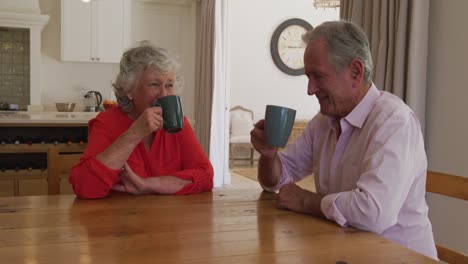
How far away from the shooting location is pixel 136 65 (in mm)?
1742

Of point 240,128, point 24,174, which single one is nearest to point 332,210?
point 24,174

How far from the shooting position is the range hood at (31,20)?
533 cm

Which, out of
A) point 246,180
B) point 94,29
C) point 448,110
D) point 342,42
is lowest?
point 246,180

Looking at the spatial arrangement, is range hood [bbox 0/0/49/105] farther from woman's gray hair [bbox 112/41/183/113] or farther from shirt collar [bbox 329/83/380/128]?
shirt collar [bbox 329/83/380/128]

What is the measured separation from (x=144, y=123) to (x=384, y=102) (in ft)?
2.32

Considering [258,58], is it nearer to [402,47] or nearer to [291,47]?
[291,47]

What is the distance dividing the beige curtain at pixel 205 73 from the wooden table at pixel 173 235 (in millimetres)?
4179

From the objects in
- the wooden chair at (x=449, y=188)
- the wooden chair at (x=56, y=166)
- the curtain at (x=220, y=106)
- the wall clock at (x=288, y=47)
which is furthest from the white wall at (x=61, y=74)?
the wooden chair at (x=449, y=188)

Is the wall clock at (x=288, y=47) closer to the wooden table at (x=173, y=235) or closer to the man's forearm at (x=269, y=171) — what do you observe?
the man's forearm at (x=269, y=171)

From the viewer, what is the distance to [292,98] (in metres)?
8.31

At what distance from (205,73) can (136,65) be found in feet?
13.0

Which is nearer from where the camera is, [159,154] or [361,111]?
[361,111]

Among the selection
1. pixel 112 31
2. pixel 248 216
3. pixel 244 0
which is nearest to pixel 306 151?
pixel 248 216

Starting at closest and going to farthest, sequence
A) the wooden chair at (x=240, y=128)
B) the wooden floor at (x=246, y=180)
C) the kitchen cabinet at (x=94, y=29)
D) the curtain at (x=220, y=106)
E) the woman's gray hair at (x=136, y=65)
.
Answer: the woman's gray hair at (x=136, y=65), the curtain at (x=220, y=106), the kitchen cabinet at (x=94, y=29), the wooden floor at (x=246, y=180), the wooden chair at (x=240, y=128)
